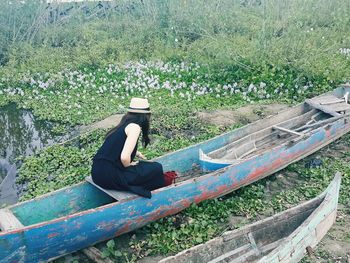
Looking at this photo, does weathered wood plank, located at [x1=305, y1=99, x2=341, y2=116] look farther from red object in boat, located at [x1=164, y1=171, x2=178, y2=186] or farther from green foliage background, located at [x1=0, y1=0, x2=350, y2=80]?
red object in boat, located at [x1=164, y1=171, x2=178, y2=186]

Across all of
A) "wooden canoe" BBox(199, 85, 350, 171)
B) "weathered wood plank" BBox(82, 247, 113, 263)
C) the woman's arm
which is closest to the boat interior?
"wooden canoe" BBox(199, 85, 350, 171)

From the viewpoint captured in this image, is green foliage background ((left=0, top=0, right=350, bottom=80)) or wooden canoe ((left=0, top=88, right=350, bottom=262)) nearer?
wooden canoe ((left=0, top=88, right=350, bottom=262))

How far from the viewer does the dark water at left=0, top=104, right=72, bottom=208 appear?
6.91 m

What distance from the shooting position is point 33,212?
4875 millimetres

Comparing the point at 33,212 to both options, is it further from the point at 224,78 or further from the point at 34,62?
the point at 34,62

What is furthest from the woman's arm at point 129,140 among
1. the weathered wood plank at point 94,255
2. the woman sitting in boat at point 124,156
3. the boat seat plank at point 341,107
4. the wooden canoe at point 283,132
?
the boat seat plank at point 341,107

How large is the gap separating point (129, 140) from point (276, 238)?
192cm

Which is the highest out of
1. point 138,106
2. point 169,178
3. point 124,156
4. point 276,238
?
point 138,106

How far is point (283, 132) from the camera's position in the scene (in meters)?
7.42

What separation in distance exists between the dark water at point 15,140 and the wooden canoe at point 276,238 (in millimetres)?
3375

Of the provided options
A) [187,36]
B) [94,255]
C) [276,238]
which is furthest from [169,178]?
[187,36]

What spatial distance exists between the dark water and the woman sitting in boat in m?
2.13

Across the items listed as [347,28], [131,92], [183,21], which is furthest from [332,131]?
[183,21]

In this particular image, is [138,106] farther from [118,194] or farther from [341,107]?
[341,107]
